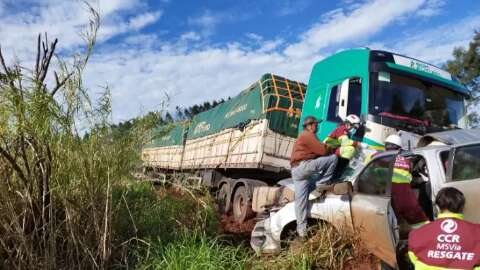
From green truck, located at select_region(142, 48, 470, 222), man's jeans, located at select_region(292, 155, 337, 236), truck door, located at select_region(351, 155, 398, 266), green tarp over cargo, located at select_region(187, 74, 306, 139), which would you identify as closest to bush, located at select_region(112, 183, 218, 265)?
green truck, located at select_region(142, 48, 470, 222)

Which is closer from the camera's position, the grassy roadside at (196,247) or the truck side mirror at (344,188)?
the truck side mirror at (344,188)

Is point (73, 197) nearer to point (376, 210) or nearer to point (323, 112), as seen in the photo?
point (376, 210)

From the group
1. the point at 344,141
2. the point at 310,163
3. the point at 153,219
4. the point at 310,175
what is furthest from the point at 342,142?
the point at 153,219

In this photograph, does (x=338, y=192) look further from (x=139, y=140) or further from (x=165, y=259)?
(x=139, y=140)

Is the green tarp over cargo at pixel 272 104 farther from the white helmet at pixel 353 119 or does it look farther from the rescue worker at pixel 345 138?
the white helmet at pixel 353 119

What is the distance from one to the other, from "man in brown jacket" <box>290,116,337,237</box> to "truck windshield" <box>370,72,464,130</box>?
3.33 ft

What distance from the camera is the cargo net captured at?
947 centimetres

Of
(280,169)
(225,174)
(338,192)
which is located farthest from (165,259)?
(225,174)

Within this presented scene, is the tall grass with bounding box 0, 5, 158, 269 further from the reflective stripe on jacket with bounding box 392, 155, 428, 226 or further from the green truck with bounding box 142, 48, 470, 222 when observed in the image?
the reflective stripe on jacket with bounding box 392, 155, 428, 226

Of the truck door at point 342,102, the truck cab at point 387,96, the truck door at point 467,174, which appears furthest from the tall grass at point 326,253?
the truck door at point 342,102

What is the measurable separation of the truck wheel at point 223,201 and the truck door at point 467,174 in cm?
675

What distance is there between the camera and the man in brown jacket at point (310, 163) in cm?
609

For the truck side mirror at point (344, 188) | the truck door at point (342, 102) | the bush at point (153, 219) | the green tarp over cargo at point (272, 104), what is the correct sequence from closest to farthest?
1. the truck side mirror at point (344, 188)
2. the bush at point (153, 219)
3. the truck door at point (342, 102)
4. the green tarp over cargo at point (272, 104)

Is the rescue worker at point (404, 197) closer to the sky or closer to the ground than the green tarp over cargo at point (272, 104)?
closer to the ground
